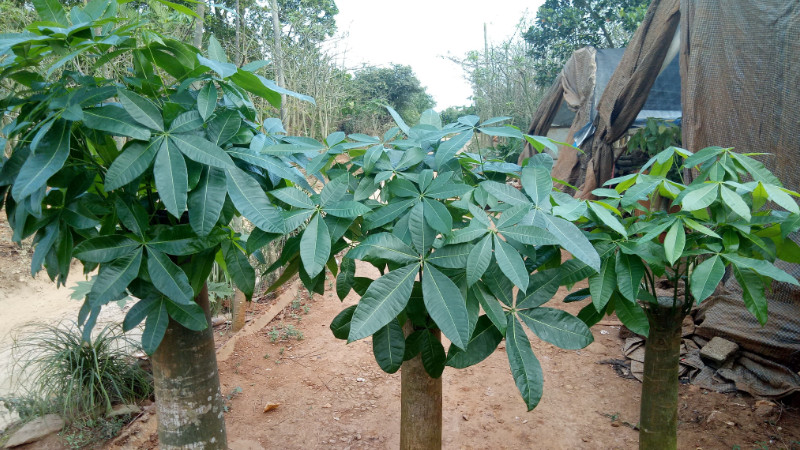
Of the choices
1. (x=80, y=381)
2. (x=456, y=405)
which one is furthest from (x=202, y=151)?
(x=80, y=381)

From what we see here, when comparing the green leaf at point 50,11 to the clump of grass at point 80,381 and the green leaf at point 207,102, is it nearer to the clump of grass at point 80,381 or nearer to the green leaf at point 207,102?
the green leaf at point 207,102

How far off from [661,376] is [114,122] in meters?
1.77

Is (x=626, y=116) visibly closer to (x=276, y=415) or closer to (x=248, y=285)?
(x=276, y=415)

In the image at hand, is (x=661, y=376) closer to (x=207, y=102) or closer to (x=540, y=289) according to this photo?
(x=540, y=289)

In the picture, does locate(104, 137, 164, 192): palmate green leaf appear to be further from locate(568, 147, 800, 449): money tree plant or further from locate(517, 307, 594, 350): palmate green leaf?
locate(568, 147, 800, 449): money tree plant

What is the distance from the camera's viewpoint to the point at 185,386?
1.35m

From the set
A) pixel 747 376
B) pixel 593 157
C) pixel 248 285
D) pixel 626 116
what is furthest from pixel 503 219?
pixel 593 157

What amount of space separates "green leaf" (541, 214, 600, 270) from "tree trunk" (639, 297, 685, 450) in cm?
71

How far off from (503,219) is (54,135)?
3.33ft

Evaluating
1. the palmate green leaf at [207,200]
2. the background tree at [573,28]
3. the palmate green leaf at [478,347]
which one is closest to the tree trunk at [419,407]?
the palmate green leaf at [478,347]

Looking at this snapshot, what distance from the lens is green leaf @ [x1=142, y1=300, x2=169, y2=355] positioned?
3.66 feet

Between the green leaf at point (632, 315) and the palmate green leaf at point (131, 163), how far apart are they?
119 cm

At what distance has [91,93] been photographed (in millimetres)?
1057

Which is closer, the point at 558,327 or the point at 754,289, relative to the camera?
the point at 558,327
